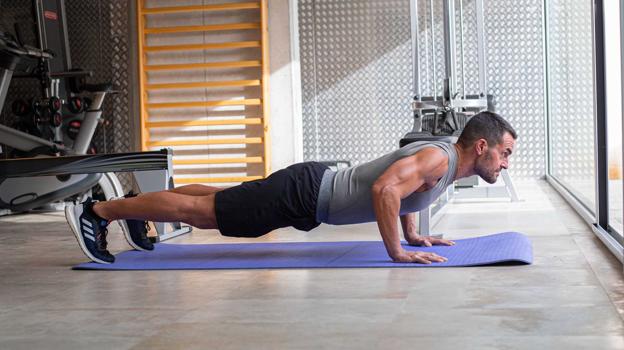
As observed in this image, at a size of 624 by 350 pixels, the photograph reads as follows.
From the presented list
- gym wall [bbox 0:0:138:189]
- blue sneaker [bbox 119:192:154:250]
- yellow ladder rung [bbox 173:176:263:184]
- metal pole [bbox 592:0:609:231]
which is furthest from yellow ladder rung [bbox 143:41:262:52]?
metal pole [bbox 592:0:609:231]

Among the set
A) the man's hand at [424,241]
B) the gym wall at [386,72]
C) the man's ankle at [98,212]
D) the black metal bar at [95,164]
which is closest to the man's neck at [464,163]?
the man's hand at [424,241]

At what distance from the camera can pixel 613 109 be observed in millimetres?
3758

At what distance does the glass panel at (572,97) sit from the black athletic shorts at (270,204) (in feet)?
6.31

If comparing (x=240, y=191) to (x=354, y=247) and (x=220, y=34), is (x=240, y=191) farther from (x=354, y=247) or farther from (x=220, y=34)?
(x=220, y=34)

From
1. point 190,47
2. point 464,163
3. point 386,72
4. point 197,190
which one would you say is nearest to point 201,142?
point 190,47

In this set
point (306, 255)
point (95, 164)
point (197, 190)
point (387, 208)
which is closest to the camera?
point (387, 208)

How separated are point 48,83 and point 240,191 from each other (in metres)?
3.52

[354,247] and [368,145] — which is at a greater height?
[368,145]

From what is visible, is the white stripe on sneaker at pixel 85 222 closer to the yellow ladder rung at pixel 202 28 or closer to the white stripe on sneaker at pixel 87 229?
the white stripe on sneaker at pixel 87 229

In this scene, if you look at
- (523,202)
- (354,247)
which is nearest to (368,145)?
(523,202)

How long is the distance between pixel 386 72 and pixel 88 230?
5003 mm

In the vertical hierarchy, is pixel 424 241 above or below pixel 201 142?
below

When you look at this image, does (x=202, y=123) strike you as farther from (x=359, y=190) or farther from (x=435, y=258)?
(x=435, y=258)

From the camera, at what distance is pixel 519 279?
2.77 m
